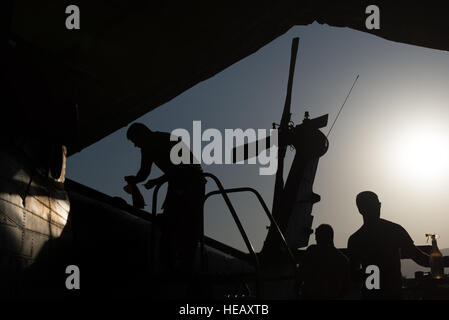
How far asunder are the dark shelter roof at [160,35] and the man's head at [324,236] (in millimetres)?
5764

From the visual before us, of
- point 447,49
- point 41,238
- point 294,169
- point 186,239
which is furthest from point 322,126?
point 41,238

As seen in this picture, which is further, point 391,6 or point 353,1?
point 353,1

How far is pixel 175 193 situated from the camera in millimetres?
4848

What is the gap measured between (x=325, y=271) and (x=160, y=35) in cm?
744

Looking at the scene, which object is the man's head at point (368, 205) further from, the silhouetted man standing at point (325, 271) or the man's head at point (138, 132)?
the man's head at point (138, 132)

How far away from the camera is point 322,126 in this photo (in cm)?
1659

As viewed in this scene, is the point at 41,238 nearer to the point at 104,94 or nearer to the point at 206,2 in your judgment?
the point at 206,2

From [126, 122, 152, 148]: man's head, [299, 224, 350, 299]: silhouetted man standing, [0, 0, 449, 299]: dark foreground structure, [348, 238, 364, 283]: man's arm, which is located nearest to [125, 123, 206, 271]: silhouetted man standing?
[126, 122, 152, 148]: man's head

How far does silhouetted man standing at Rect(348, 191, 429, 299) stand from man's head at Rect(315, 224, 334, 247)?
338 mm

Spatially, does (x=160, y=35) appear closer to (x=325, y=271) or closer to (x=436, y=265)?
(x=325, y=271)

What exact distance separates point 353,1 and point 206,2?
3538 mm

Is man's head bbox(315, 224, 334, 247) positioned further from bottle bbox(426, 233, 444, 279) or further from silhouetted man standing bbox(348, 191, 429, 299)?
bottle bbox(426, 233, 444, 279)

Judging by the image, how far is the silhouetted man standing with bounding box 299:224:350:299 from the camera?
412 cm

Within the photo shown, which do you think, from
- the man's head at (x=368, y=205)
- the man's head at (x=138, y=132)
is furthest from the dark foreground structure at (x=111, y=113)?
the man's head at (x=368, y=205)
